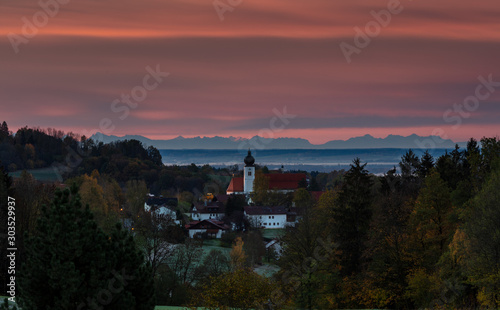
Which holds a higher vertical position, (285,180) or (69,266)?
(285,180)

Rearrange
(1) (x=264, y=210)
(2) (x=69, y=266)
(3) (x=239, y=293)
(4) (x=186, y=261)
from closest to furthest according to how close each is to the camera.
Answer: (2) (x=69, y=266)
(3) (x=239, y=293)
(4) (x=186, y=261)
(1) (x=264, y=210)

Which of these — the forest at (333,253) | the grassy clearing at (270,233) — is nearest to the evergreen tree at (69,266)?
the forest at (333,253)

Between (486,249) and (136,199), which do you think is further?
(136,199)

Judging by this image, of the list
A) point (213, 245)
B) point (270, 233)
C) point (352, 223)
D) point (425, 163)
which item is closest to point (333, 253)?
point (352, 223)

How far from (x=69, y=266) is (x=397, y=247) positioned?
93.3 ft

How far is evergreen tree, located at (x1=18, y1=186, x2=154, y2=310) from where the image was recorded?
19.9 m

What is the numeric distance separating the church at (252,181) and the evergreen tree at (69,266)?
162286mm

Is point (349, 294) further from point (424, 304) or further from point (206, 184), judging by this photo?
point (206, 184)

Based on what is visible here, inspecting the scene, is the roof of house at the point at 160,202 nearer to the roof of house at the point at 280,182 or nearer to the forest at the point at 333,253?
the roof of house at the point at 280,182

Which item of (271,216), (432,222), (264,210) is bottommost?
(271,216)

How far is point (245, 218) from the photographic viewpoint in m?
120

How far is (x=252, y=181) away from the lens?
184250 millimetres

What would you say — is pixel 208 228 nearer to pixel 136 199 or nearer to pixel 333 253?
pixel 136 199

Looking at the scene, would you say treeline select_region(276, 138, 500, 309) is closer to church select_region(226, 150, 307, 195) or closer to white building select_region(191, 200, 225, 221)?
white building select_region(191, 200, 225, 221)
